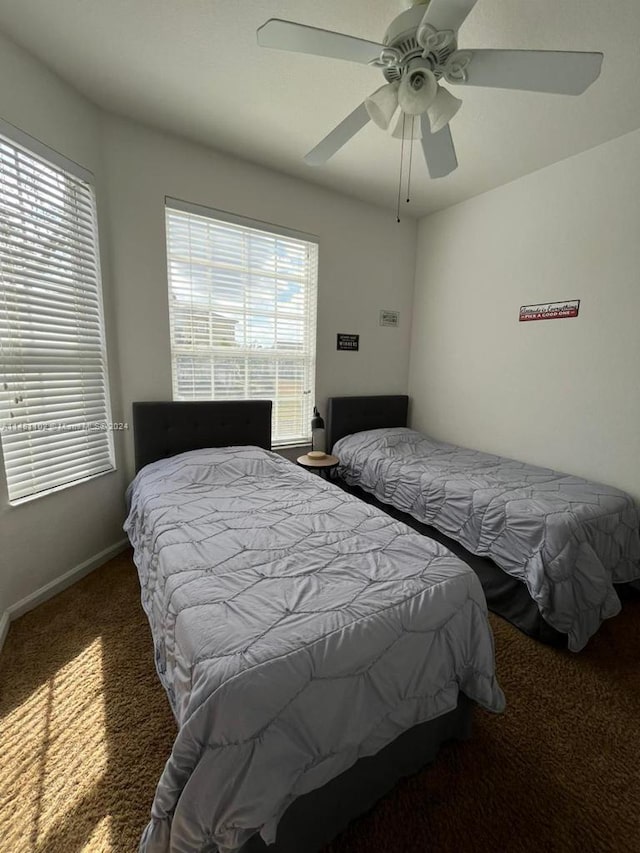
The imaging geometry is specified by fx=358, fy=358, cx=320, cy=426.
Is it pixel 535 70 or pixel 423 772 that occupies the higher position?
pixel 535 70

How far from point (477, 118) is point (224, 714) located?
121 inches

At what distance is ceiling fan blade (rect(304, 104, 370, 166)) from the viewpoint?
1562mm

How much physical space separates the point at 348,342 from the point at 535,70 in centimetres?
231

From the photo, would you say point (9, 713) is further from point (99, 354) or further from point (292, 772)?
point (99, 354)

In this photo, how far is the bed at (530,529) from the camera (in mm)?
1763

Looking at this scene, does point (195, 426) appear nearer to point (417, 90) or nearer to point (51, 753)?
point (51, 753)

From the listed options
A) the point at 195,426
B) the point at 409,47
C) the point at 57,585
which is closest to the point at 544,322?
the point at 409,47

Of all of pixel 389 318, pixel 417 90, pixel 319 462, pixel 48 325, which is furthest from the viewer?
pixel 389 318

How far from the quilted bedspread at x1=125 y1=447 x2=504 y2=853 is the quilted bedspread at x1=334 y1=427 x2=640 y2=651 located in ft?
2.40

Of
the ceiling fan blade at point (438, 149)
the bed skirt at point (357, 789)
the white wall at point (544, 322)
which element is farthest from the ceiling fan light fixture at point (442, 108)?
the bed skirt at point (357, 789)

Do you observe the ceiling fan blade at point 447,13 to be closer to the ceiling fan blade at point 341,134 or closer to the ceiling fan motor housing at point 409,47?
the ceiling fan motor housing at point 409,47

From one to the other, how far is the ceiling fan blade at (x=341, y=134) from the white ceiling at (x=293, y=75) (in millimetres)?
415

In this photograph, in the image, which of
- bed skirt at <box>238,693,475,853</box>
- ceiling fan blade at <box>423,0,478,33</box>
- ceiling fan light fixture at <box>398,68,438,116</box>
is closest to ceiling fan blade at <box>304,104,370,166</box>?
ceiling fan light fixture at <box>398,68,438,116</box>

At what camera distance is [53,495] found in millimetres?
2088
